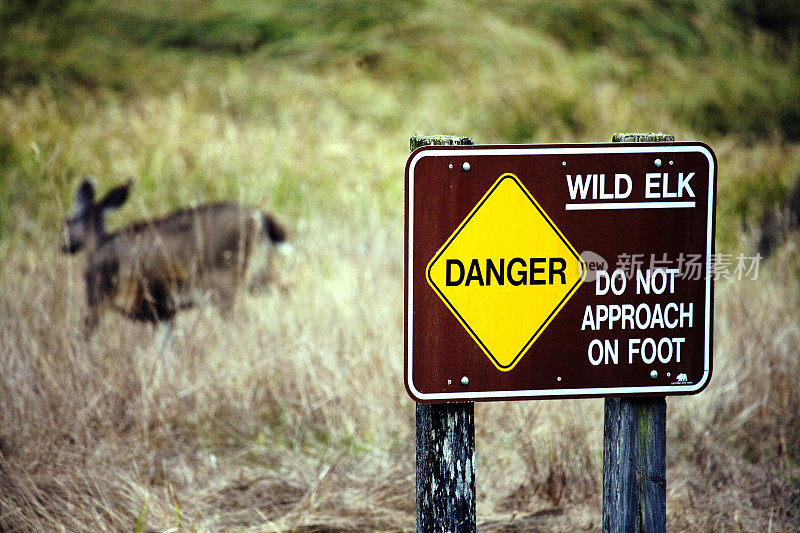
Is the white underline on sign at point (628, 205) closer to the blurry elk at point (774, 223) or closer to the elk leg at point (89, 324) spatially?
the elk leg at point (89, 324)

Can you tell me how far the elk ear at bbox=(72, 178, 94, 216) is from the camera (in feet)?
16.6

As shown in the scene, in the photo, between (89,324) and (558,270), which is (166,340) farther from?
(558,270)

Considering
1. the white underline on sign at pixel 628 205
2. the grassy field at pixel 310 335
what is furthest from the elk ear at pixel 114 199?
the white underline on sign at pixel 628 205

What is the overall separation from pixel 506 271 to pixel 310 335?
7.94 ft

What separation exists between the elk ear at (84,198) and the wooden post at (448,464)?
3.76 metres

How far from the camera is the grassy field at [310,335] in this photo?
9.73ft

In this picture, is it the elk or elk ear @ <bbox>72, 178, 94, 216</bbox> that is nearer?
the elk

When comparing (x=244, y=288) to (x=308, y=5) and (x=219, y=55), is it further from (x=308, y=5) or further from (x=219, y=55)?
(x=308, y=5)

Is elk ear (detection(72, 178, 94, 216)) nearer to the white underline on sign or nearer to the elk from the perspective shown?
the elk

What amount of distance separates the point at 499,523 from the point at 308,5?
12.8 meters

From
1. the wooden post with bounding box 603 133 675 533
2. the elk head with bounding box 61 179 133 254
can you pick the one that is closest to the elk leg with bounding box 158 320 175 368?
the elk head with bounding box 61 179 133 254

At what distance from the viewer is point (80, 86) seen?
1105 centimetres

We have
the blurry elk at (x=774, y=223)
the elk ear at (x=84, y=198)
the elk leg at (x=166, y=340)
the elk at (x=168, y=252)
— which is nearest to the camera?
the elk leg at (x=166, y=340)

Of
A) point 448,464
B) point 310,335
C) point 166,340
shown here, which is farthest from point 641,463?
point 166,340
